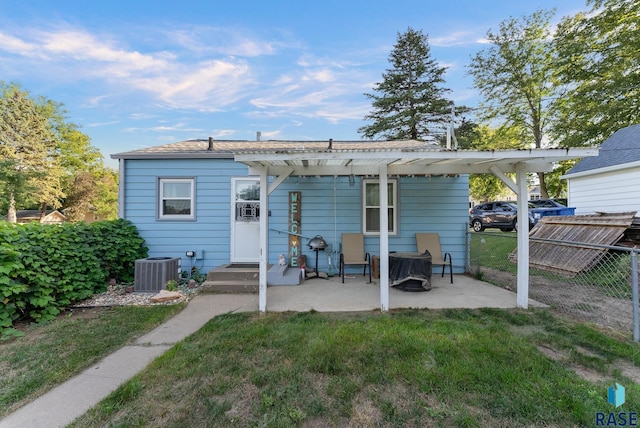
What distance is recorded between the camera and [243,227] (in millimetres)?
6359


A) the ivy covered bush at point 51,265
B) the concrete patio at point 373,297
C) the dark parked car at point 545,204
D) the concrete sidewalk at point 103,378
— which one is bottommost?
the concrete sidewalk at point 103,378

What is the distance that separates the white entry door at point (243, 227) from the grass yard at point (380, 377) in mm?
2888

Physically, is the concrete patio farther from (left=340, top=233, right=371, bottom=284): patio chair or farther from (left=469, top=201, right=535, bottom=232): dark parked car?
(left=469, top=201, right=535, bottom=232): dark parked car

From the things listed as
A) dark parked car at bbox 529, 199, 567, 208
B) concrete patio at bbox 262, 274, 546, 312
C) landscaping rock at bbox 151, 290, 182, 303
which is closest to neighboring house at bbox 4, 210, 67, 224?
landscaping rock at bbox 151, 290, 182, 303

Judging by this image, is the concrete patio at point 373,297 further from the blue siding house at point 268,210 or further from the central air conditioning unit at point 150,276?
the central air conditioning unit at point 150,276

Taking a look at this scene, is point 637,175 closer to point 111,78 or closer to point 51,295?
point 51,295

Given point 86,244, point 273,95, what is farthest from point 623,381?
point 273,95

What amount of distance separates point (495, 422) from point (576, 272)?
6.01 metres

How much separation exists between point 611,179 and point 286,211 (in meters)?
9.88

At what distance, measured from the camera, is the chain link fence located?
149 inches

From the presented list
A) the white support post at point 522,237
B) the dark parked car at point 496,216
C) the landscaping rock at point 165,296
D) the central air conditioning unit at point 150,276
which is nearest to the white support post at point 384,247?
the white support post at point 522,237

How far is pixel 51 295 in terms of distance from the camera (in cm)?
400

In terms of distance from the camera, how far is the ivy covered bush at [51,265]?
3311 mm

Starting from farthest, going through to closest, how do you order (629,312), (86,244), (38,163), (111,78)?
1. (38,163)
2. (111,78)
3. (86,244)
4. (629,312)
